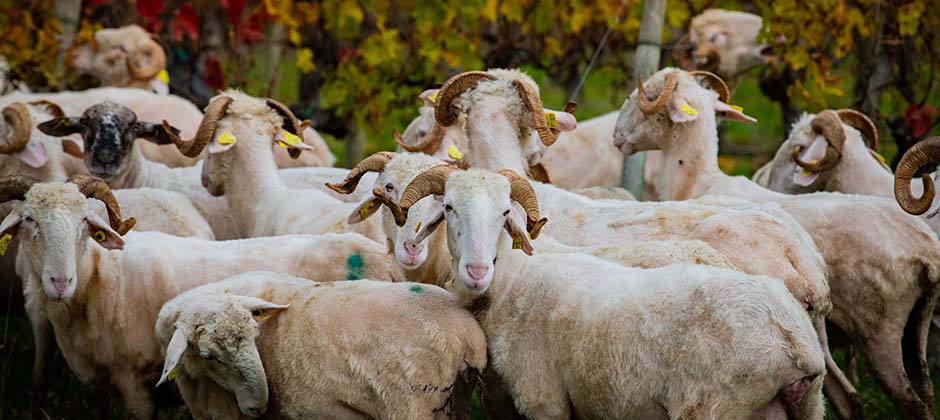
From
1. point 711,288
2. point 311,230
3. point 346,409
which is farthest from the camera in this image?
point 311,230

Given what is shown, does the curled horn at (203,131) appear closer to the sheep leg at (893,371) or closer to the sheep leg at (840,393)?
the sheep leg at (840,393)

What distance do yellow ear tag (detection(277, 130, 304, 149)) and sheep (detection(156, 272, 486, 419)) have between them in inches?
93.3

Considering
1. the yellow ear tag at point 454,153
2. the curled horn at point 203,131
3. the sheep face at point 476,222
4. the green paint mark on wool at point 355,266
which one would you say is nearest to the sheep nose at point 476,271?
the sheep face at point 476,222

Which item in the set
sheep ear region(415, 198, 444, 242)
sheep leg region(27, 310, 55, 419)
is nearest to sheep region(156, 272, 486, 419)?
sheep ear region(415, 198, 444, 242)

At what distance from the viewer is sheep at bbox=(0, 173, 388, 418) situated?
5.82 m

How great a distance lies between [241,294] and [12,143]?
2.83 meters

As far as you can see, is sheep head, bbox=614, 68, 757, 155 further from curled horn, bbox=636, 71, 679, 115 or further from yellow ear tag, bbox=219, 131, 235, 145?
yellow ear tag, bbox=219, 131, 235, 145

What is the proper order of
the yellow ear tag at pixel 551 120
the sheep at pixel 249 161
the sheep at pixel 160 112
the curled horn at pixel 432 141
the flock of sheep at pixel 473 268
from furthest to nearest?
the sheep at pixel 160 112 < the curled horn at pixel 432 141 < the sheep at pixel 249 161 < the yellow ear tag at pixel 551 120 < the flock of sheep at pixel 473 268

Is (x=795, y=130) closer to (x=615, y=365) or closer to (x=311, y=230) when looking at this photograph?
(x=311, y=230)

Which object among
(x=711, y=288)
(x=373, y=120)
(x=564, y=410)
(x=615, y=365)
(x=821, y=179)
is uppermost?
(x=711, y=288)

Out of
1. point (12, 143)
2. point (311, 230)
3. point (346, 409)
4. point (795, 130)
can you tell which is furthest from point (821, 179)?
point (12, 143)

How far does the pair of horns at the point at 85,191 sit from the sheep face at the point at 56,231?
6 centimetres

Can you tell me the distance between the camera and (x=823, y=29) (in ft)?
30.8

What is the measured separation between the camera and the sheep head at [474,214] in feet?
17.0
